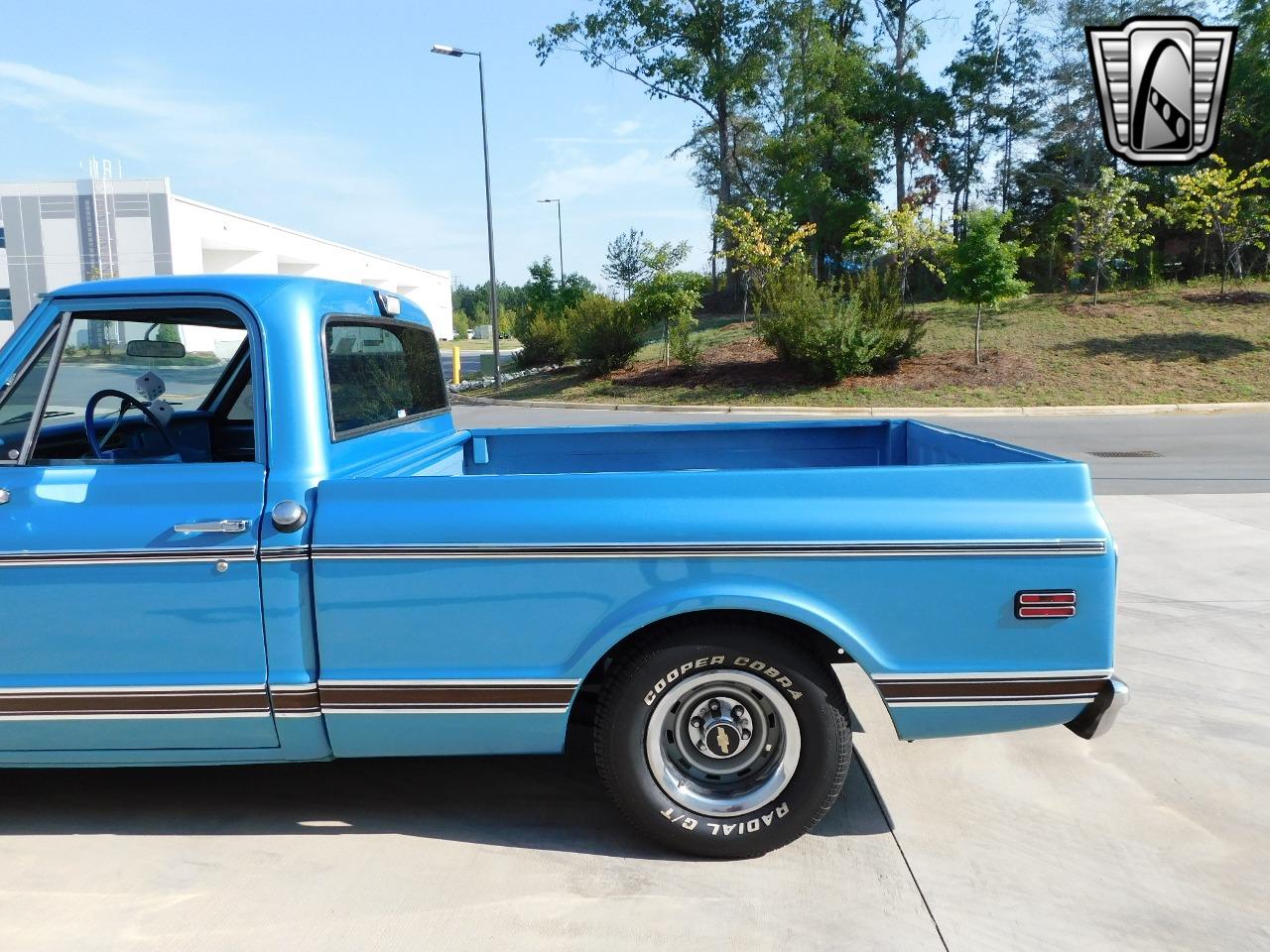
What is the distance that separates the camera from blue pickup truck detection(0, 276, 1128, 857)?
3.03 metres

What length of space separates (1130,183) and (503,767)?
2575 cm

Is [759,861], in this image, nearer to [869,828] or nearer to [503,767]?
[869,828]

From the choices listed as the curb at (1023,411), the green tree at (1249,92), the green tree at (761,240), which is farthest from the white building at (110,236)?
the curb at (1023,411)

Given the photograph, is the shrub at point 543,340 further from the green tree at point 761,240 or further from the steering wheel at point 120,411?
the steering wheel at point 120,411

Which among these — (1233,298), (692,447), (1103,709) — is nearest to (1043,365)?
(1233,298)

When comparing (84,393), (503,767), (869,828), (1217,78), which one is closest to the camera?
(869,828)

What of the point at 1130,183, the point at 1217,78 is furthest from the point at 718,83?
the point at 1217,78

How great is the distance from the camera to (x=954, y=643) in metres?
3.07

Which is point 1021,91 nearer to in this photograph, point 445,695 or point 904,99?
point 904,99

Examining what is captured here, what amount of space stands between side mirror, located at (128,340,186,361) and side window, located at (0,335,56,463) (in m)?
0.64

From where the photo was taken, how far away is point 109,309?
330 centimetres

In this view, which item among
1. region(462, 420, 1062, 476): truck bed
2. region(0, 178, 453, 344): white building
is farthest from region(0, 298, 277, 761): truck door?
region(0, 178, 453, 344): white building

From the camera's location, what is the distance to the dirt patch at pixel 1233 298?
81.9 feet

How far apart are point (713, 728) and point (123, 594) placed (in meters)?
1.84
